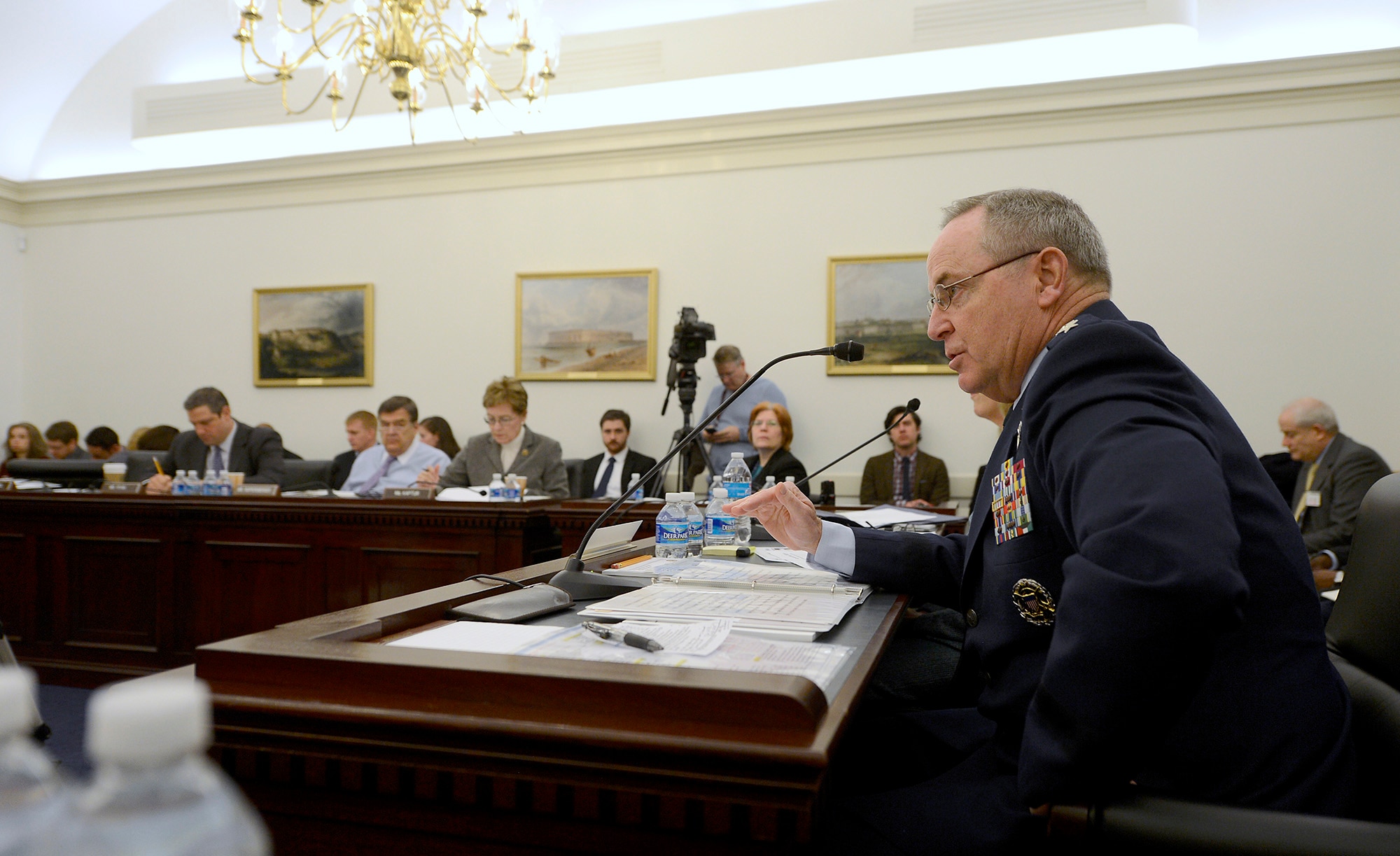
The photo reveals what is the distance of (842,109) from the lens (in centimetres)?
613

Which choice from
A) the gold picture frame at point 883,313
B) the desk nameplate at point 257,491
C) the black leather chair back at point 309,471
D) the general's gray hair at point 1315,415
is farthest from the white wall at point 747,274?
the desk nameplate at point 257,491

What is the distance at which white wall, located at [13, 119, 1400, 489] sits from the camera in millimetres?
5452

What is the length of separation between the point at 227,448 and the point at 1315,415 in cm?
613

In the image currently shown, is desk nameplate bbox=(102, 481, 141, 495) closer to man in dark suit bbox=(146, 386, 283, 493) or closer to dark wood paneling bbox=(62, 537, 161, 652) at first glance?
dark wood paneling bbox=(62, 537, 161, 652)

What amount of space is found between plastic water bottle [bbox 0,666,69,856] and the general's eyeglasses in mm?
1271

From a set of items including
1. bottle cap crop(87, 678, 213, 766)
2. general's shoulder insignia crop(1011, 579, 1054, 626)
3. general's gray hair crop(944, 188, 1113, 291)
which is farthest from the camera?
general's gray hair crop(944, 188, 1113, 291)

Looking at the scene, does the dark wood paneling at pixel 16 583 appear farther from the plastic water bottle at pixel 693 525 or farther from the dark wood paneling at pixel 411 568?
the plastic water bottle at pixel 693 525

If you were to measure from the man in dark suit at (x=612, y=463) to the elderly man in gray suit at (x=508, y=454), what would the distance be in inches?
39.6

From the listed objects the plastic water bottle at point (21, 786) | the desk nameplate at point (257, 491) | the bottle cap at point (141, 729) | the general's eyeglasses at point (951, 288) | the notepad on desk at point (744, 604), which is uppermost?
the general's eyeglasses at point (951, 288)

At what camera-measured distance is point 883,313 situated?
6.12m

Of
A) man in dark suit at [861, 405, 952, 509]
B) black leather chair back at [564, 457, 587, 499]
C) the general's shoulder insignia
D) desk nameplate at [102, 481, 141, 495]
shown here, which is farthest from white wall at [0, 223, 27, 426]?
the general's shoulder insignia

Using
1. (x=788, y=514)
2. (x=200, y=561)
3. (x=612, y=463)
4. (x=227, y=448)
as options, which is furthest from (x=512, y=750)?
(x=612, y=463)

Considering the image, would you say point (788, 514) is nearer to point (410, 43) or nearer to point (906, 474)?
point (410, 43)

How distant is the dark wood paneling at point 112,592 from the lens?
391 centimetres
